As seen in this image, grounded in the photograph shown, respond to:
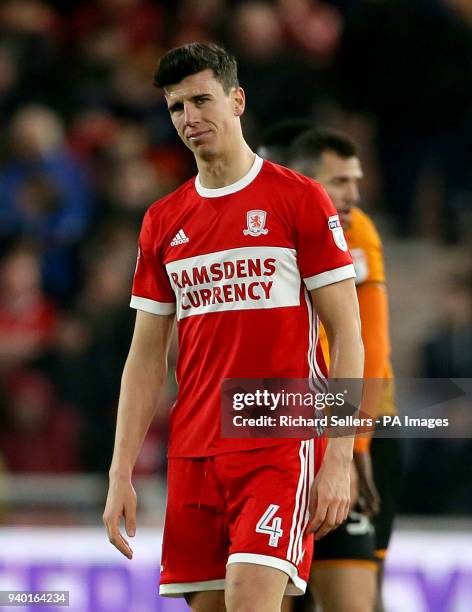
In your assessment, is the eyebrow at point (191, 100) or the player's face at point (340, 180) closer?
the eyebrow at point (191, 100)

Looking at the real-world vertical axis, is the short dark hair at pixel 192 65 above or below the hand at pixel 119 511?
above

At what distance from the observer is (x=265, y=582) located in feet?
12.1

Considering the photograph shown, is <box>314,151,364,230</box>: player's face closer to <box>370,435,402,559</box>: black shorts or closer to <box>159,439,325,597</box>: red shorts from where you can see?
<box>370,435,402,559</box>: black shorts

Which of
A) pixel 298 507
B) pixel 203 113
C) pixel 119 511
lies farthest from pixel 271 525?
pixel 203 113

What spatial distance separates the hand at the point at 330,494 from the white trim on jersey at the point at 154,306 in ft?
2.41

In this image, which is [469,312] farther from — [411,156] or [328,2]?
[328,2]

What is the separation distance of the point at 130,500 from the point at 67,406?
3.99 m

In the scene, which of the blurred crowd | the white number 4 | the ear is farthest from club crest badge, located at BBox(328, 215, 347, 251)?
the blurred crowd

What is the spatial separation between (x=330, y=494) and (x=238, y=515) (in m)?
0.29

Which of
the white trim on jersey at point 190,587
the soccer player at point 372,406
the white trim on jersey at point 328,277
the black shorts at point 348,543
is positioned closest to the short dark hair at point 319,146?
the soccer player at point 372,406

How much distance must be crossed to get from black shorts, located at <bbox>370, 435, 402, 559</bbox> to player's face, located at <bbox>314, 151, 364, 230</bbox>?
0.82 metres

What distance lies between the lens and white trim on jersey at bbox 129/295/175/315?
13.7 feet

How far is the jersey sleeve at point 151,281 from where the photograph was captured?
4.15m

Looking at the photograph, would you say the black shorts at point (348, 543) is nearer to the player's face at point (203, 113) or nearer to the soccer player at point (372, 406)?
the soccer player at point (372, 406)
